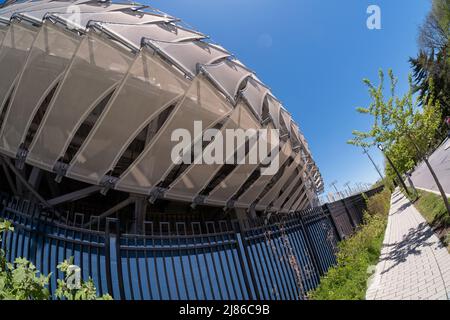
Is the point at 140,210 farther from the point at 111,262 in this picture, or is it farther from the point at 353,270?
the point at 353,270

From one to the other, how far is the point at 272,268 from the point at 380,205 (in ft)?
46.8

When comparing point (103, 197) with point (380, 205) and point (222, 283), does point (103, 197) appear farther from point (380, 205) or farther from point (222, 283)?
point (380, 205)

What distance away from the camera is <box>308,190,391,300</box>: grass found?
5383 mm

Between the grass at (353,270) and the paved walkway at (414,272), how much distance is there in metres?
0.23

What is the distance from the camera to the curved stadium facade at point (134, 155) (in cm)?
443

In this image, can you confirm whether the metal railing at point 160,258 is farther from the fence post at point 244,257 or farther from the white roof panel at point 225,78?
the white roof panel at point 225,78

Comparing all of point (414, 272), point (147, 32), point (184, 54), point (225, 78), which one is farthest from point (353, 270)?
point (147, 32)

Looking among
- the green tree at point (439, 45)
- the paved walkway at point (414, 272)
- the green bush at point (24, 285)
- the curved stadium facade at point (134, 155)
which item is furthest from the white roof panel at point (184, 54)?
the green tree at point (439, 45)

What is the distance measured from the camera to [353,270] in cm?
668

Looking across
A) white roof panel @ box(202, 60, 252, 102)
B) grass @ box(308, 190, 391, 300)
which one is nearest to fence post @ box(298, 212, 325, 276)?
grass @ box(308, 190, 391, 300)

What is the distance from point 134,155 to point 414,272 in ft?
27.4

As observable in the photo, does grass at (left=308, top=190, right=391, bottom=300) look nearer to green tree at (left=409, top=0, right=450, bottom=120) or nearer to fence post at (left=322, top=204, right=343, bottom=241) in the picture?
fence post at (left=322, top=204, right=343, bottom=241)

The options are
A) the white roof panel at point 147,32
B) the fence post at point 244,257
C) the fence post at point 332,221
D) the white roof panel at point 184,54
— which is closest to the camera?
the fence post at point 244,257
